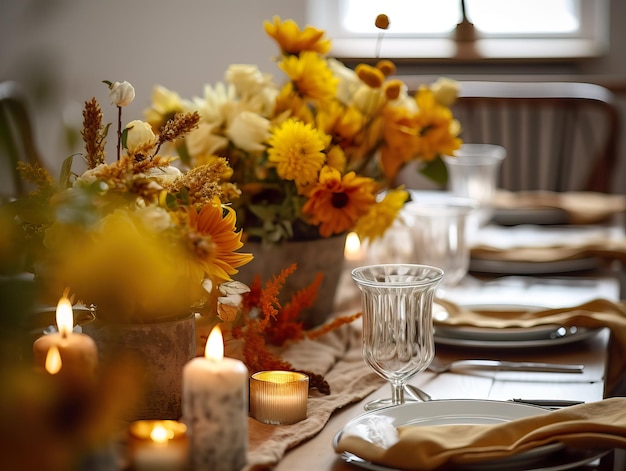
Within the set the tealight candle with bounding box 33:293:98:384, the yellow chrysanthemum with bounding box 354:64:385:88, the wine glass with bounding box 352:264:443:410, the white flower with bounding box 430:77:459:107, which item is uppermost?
the yellow chrysanthemum with bounding box 354:64:385:88

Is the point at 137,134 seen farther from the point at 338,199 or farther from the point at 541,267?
the point at 541,267

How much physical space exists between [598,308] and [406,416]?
1.65 ft

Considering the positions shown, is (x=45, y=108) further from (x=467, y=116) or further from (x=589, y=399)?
(x=467, y=116)

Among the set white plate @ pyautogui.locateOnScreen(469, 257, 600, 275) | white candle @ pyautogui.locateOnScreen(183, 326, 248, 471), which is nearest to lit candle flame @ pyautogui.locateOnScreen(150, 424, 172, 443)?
white candle @ pyautogui.locateOnScreen(183, 326, 248, 471)

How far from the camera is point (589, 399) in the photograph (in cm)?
97

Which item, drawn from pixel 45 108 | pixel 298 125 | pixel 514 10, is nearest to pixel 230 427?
Result: pixel 45 108

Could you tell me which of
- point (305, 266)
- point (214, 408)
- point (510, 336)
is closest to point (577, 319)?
point (510, 336)

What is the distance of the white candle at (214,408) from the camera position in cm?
64

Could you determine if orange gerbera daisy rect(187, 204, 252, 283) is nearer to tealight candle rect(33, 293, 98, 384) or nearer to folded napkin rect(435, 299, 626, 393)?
tealight candle rect(33, 293, 98, 384)

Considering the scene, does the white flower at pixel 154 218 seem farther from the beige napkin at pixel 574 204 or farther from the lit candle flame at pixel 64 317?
the beige napkin at pixel 574 204

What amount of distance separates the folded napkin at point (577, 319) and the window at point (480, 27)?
8.22ft

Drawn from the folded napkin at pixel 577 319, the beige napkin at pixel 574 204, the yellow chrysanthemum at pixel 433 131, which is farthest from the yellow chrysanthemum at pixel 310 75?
the beige napkin at pixel 574 204

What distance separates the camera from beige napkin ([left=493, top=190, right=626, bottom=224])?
2094 millimetres

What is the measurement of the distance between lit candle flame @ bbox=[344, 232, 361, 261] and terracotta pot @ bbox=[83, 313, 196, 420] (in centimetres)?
51
